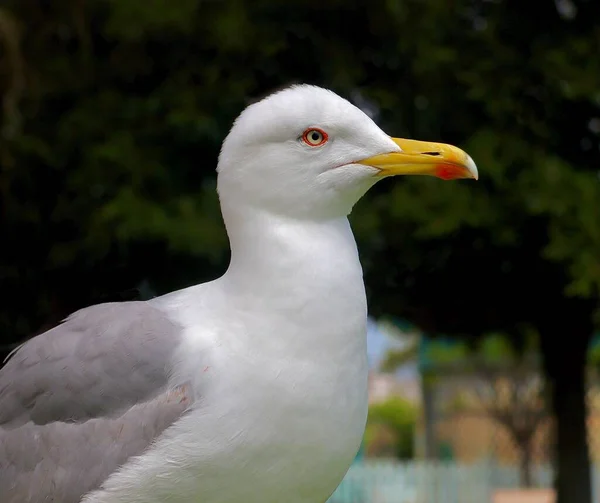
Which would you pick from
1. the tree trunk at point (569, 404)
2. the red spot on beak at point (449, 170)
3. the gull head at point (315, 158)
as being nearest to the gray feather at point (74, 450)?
the gull head at point (315, 158)

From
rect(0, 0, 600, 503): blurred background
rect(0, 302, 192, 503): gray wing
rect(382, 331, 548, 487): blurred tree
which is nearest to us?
rect(0, 302, 192, 503): gray wing

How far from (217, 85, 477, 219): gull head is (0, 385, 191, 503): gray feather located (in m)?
0.49

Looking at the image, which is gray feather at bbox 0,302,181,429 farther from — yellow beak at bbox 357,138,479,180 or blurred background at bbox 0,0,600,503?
blurred background at bbox 0,0,600,503

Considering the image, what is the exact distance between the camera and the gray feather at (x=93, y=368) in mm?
2180

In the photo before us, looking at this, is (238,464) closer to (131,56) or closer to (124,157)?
(124,157)

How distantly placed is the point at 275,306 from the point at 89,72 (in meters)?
5.78

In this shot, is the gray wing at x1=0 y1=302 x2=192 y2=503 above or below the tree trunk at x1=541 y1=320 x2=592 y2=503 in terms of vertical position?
above

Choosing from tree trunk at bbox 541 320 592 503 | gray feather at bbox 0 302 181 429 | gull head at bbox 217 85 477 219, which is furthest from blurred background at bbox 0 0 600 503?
gull head at bbox 217 85 477 219

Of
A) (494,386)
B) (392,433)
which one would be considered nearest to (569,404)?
(494,386)

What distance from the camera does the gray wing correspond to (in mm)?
2156

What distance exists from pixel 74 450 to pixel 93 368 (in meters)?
0.19

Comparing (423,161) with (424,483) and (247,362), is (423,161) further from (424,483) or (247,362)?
(424,483)

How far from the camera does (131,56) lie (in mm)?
7520

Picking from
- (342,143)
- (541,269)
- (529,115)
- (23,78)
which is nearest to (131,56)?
(23,78)
